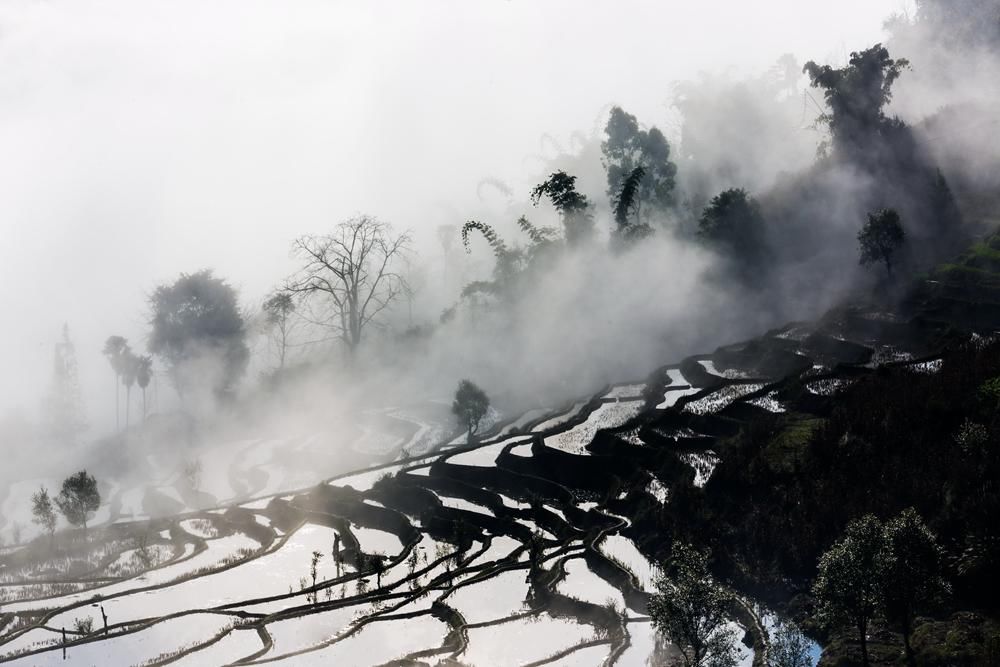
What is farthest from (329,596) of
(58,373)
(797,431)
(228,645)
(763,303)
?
(58,373)

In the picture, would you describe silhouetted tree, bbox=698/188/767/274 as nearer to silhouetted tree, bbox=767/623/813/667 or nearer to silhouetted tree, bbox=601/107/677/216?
silhouetted tree, bbox=601/107/677/216

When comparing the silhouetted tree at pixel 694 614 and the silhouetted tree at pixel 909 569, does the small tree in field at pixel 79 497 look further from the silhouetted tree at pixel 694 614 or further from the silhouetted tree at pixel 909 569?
the silhouetted tree at pixel 909 569

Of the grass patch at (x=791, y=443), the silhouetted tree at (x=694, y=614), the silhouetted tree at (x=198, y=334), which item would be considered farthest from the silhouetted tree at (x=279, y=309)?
the silhouetted tree at (x=694, y=614)

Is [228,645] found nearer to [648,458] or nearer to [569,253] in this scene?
[648,458]

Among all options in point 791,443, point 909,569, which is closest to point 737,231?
point 791,443

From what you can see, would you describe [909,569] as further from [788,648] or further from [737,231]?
[737,231]

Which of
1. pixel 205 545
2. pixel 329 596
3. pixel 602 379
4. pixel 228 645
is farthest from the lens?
pixel 602 379
